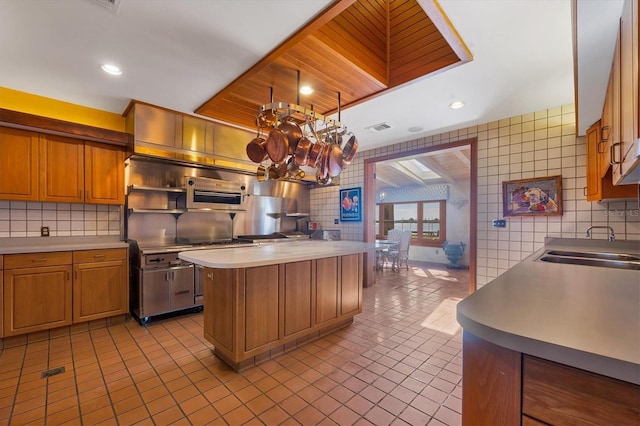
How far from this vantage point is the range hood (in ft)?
9.98

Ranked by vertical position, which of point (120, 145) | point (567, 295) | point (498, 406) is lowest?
point (498, 406)

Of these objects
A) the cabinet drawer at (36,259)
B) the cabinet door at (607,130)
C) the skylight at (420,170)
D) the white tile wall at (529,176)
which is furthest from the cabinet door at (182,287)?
the skylight at (420,170)

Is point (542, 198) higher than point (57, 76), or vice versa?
point (57, 76)

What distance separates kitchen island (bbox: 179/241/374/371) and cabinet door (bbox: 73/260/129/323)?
1.33 meters

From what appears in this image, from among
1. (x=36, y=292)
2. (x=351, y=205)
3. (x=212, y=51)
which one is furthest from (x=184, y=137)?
(x=351, y=205)

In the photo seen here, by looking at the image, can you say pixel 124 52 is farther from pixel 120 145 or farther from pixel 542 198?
pixel 542 198

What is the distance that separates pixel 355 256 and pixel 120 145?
3.02 m

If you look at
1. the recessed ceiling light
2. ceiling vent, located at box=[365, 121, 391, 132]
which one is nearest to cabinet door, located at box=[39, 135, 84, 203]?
the recessed ceiling light

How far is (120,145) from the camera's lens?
10.4 ft

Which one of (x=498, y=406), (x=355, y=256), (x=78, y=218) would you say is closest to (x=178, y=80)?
(x=78, y=218)

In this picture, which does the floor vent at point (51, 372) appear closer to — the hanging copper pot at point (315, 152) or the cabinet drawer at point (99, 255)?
the cabinet drawer at point (99, 255)

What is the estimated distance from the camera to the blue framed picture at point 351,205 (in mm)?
4785

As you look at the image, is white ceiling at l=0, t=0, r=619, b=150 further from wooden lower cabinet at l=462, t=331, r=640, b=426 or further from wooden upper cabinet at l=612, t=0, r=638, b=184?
wooden lower cabinet at l=462, t=331, r=640, b=426

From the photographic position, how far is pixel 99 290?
2.85m
